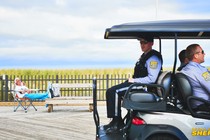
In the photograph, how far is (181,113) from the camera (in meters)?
6.69

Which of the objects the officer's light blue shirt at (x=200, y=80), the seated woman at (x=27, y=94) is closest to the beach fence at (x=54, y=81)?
the seated woman at (x=27, y=94)

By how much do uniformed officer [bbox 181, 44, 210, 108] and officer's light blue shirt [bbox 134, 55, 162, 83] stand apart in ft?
1.50

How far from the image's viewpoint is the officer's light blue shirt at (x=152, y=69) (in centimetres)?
725

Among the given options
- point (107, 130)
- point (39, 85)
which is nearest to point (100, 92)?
point (39, 85)

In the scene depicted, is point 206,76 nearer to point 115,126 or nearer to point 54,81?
point 115,126

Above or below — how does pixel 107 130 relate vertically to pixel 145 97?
below

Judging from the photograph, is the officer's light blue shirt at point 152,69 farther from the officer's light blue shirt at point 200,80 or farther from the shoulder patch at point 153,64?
the officer's light blue shirt at point 200,80

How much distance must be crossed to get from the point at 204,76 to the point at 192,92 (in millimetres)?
263

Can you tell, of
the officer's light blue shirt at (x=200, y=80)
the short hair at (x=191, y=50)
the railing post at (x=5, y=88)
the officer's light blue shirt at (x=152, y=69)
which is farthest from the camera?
the railing post at (x=5, y=88)

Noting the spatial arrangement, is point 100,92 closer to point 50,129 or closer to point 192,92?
point 50,129

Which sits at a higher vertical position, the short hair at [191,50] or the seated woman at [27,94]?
the short hair at [191,50]

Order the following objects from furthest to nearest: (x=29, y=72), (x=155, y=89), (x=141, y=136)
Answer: (x=29, y=72) < (x=155, y=89) < (x=141, y=136)

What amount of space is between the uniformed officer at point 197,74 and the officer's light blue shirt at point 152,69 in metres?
0.46

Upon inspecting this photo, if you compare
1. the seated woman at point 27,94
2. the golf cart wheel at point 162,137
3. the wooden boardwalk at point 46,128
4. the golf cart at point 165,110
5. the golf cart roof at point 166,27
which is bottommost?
the wooden boardwalk at point 46,128
